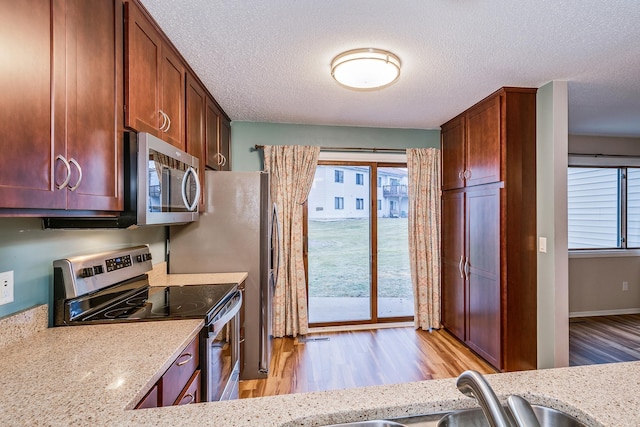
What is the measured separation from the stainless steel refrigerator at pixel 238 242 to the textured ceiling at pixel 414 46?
82cm

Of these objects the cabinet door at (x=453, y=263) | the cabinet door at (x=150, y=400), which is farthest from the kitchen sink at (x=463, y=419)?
the cabinet door at (x=453, y=263)

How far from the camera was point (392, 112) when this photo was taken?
3104 millimetres

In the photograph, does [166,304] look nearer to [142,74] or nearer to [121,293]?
[121,293]

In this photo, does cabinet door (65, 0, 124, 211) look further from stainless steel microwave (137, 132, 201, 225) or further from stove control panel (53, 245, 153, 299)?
stove control panel (53, 245, 153, 299)

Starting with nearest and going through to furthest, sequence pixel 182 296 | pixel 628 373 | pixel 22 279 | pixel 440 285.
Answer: pixel 628 373
pixel 22 279
pixel 182 296
pixel 440 285

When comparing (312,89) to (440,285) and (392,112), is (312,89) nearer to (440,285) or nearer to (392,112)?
(392,112)

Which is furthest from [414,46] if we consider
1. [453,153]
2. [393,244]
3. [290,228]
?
[393,244]

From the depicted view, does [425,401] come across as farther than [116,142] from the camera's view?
No

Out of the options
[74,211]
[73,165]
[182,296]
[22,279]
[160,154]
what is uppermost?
[160,154]

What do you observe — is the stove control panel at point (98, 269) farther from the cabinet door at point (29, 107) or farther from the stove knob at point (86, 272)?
the cabinet door at point (29, 107)

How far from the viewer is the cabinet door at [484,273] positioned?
2.62 metres

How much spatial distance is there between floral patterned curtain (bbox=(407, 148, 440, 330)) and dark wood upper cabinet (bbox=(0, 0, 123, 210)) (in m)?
2.97

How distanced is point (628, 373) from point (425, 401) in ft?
2.17

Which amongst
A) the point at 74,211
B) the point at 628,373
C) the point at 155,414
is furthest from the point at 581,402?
the point at 74,211
